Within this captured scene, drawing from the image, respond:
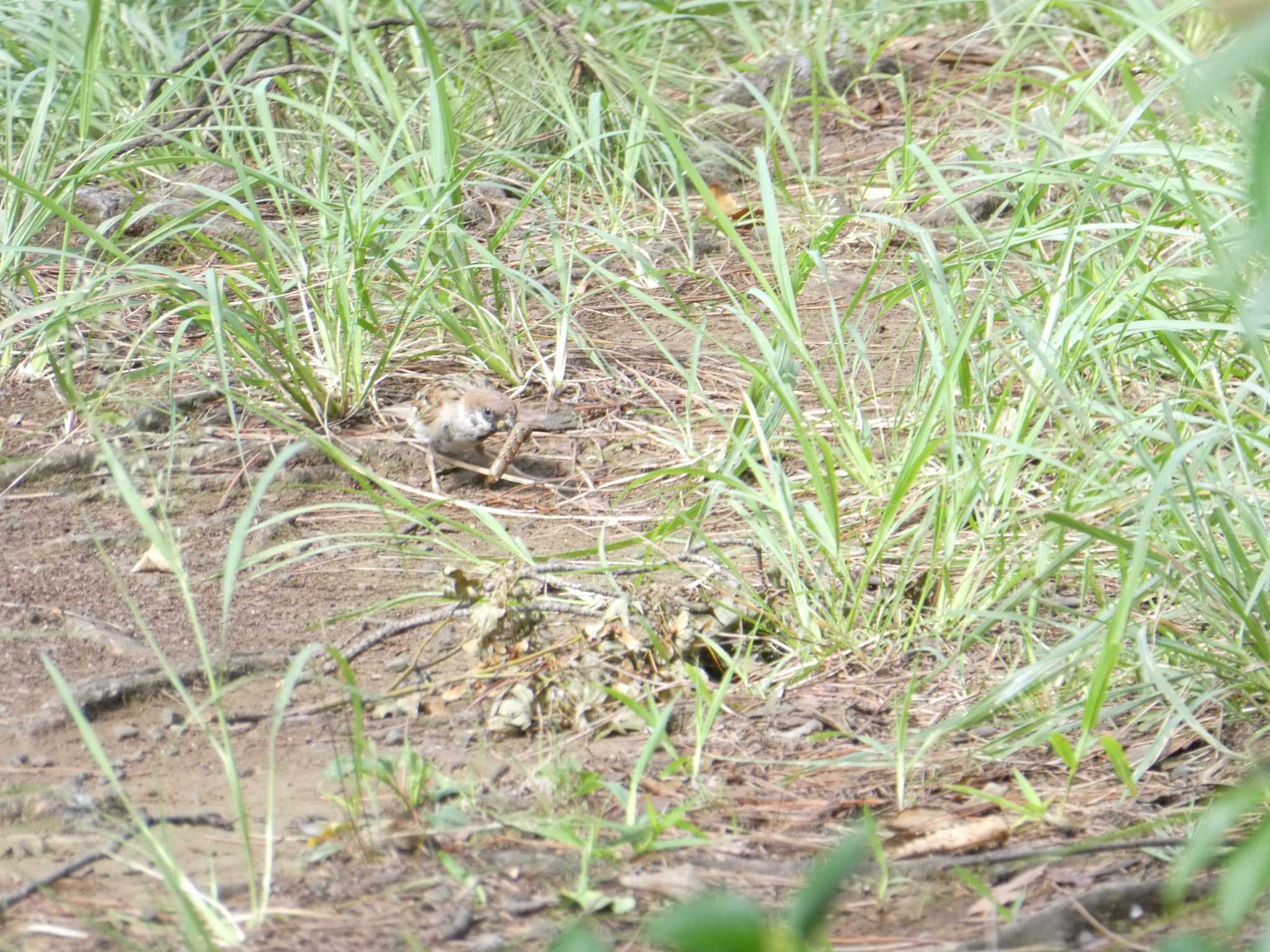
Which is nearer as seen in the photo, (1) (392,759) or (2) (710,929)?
(2) (710,929)

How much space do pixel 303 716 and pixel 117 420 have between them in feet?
5.34

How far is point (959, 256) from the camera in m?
3.41

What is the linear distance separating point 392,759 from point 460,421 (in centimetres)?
163

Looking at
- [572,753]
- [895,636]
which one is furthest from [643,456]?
[572,753]

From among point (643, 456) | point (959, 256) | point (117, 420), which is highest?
point (959, 256)

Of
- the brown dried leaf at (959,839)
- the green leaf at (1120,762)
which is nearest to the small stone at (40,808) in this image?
the brown dried leaf at (959,839)

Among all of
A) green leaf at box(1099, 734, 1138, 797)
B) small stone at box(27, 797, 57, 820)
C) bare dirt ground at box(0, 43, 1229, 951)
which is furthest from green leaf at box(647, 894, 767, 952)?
small stone at box(27, 797, 57, 820)

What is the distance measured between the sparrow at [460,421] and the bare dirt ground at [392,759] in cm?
24

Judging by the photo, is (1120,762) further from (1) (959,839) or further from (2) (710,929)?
(2) (710,929)

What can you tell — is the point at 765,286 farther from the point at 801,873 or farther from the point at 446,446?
the point at 801,873

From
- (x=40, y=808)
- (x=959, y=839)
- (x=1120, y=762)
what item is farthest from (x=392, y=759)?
(x=1120, y=762)

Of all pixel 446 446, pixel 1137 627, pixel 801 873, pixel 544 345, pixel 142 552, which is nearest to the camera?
pixel 801 873

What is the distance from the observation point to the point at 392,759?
226cm

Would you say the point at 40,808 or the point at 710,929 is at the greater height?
the point at 710,929
